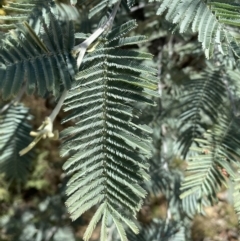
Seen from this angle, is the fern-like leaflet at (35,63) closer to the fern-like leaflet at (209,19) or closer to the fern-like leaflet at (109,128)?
the fern-like leaflet at (109,128)

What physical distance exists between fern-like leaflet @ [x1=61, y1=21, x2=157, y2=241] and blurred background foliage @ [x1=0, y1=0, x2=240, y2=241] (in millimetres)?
373

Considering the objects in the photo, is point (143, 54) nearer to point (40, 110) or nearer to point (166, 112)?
point (166, 112)

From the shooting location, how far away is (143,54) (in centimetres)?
64

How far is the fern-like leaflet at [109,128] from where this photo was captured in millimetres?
629

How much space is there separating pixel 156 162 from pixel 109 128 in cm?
95

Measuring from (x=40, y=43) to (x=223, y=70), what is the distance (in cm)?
72

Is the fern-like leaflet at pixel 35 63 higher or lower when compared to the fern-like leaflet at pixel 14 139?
higher

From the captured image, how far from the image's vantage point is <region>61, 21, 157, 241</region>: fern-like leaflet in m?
0.63

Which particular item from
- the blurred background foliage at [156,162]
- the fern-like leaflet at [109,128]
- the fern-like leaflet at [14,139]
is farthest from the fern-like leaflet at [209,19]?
the fern-like leaflet at [14,139]

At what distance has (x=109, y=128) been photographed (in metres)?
0.64

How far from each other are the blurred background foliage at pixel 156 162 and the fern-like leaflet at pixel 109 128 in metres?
0.37

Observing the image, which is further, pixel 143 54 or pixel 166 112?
pixel 166 112

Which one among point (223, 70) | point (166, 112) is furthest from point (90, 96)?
point (166, 112)

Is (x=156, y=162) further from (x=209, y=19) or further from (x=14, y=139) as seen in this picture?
(x=209, y=19)
